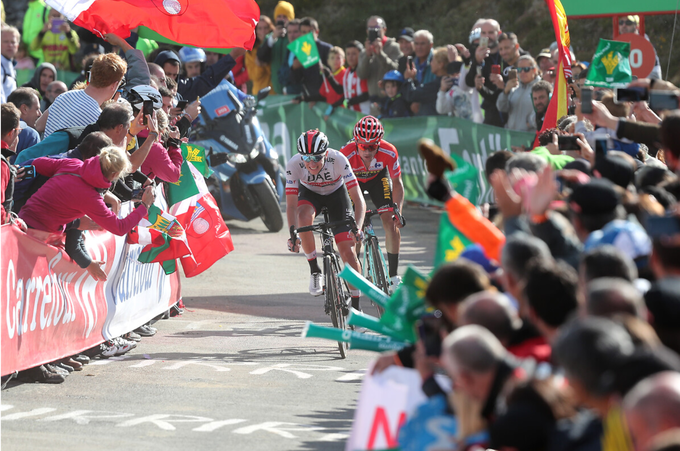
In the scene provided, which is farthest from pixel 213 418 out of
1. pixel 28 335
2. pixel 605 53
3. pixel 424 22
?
pixel 424 22

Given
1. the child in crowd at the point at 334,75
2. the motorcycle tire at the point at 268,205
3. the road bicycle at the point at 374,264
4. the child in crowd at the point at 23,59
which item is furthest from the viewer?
the child in crowd at the point at 334,75

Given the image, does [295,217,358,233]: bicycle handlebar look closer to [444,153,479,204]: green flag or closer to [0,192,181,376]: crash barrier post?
[0,192,181,376]: crash barrier post

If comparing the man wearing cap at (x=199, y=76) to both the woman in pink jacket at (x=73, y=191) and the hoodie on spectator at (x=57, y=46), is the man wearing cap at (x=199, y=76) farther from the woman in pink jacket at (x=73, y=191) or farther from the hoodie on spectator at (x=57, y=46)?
the hoodie on spectator at (x=57, y=46)

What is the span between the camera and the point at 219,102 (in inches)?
661

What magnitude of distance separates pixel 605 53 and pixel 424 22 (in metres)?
21.9

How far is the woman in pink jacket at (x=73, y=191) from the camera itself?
314 inches

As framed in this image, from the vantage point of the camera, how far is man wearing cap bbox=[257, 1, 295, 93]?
2188 centimetres

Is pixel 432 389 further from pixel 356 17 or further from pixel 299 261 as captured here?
pixel 356 17

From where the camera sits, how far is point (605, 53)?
9.09 metres

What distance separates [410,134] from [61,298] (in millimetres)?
12136

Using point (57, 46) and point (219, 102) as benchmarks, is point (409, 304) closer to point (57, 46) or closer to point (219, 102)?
point (219, 102)

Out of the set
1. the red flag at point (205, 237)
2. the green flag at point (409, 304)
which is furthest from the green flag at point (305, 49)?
the green flag at point (409, 304)

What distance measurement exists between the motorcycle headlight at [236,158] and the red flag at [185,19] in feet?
13.0

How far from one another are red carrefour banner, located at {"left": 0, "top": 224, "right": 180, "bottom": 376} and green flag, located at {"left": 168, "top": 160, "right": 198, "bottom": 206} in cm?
92
